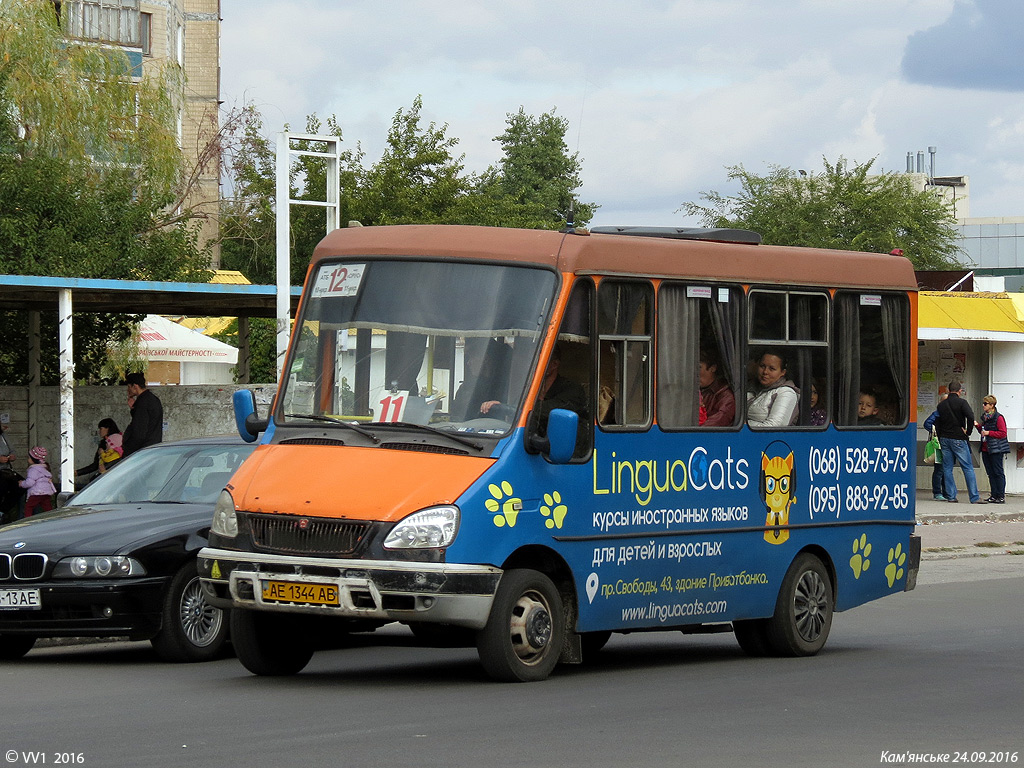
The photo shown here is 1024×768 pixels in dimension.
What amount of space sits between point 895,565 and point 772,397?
1.94 metres

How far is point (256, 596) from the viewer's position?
31.1 feet

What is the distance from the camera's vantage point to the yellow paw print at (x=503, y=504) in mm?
9430

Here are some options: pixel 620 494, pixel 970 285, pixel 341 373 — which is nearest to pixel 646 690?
pixel 620 494

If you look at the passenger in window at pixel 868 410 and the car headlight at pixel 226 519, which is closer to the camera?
the car headlight at pixel 226 519

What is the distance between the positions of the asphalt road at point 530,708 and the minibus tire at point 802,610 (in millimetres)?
152

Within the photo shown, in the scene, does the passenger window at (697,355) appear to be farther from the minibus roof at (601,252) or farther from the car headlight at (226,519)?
the car headlight at (226,519)

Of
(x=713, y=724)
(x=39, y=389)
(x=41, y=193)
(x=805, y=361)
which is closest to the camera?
(x=713, y=724)

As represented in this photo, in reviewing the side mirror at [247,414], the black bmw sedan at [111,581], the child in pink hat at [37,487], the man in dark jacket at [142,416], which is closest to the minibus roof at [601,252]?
the side mirror at [247,414]

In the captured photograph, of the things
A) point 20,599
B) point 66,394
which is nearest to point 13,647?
point 20,599

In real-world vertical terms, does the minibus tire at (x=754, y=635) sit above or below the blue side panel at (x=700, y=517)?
below

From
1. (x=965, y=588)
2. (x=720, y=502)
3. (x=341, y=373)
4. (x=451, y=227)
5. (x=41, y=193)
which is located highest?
(x=41, y=193)

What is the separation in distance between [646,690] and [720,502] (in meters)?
1.70

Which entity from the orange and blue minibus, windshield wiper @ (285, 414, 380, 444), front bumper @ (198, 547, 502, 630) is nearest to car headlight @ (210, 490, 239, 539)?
the orange and blue minibus

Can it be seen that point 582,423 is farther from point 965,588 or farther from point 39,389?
point 39,389
